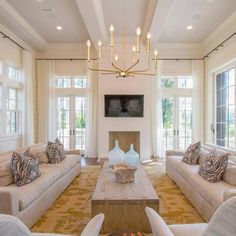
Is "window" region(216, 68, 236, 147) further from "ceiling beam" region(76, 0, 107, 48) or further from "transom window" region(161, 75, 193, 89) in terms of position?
"ceiling beam" region(76, 0, 107, 48)

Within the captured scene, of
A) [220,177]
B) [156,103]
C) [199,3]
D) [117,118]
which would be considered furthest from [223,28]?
[220,177]

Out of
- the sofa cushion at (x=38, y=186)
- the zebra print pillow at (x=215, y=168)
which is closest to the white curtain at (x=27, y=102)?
the sofa cushion at (x=38, y=186)

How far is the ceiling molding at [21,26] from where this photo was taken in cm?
541

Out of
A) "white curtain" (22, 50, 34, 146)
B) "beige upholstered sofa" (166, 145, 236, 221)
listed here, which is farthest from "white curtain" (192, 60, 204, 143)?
"white curtain" (22, 50, 34, 146)

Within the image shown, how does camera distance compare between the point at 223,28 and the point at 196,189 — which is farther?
the point at 223,28

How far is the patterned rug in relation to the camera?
308 centimetres

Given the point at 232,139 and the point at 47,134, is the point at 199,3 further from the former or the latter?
the point at 47,134

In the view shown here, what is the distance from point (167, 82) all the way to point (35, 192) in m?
6.67

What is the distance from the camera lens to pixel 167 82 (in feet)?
28.8

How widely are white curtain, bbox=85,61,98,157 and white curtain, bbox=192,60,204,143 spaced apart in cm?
338

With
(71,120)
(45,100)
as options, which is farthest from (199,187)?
(45,100)

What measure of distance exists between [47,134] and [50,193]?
4839 mm

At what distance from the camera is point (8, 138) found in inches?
261

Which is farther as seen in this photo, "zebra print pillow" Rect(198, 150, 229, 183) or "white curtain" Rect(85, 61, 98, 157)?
"white curtain" Rect(85, 61, 98, 157)
